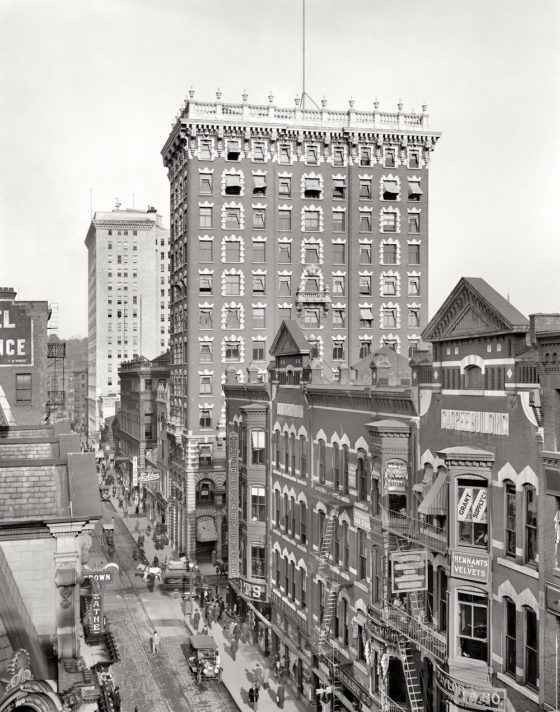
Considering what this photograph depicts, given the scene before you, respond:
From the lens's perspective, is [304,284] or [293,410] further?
[304,284]

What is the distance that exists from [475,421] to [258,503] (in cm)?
2399

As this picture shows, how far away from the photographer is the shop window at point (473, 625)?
21.5 metres

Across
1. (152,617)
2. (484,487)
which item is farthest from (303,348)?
(152,617)

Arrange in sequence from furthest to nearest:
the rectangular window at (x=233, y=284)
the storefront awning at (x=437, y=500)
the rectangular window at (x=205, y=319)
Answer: the rectangular window at (x=233, y=284), the rectangular window at (x=205, y=319), the storefront awning at (x=437, y=500)

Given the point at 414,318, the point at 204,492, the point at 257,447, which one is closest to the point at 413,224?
the point at 414,318

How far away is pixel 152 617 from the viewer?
159 ft

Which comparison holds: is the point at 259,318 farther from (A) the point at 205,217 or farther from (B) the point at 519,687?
(B) the point at 519,687

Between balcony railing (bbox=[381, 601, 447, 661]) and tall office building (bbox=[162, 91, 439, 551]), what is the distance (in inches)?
1485

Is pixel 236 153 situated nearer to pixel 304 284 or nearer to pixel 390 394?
pixel 304 284

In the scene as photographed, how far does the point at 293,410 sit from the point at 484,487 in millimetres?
17878

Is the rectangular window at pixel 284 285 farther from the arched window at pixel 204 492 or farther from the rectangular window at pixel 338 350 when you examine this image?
the arched window at pixel 204 492

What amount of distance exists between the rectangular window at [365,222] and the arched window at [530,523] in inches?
1877

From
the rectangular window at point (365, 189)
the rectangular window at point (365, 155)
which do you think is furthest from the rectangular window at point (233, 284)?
the rectangular window at point (365, 155)

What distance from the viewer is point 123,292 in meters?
153
